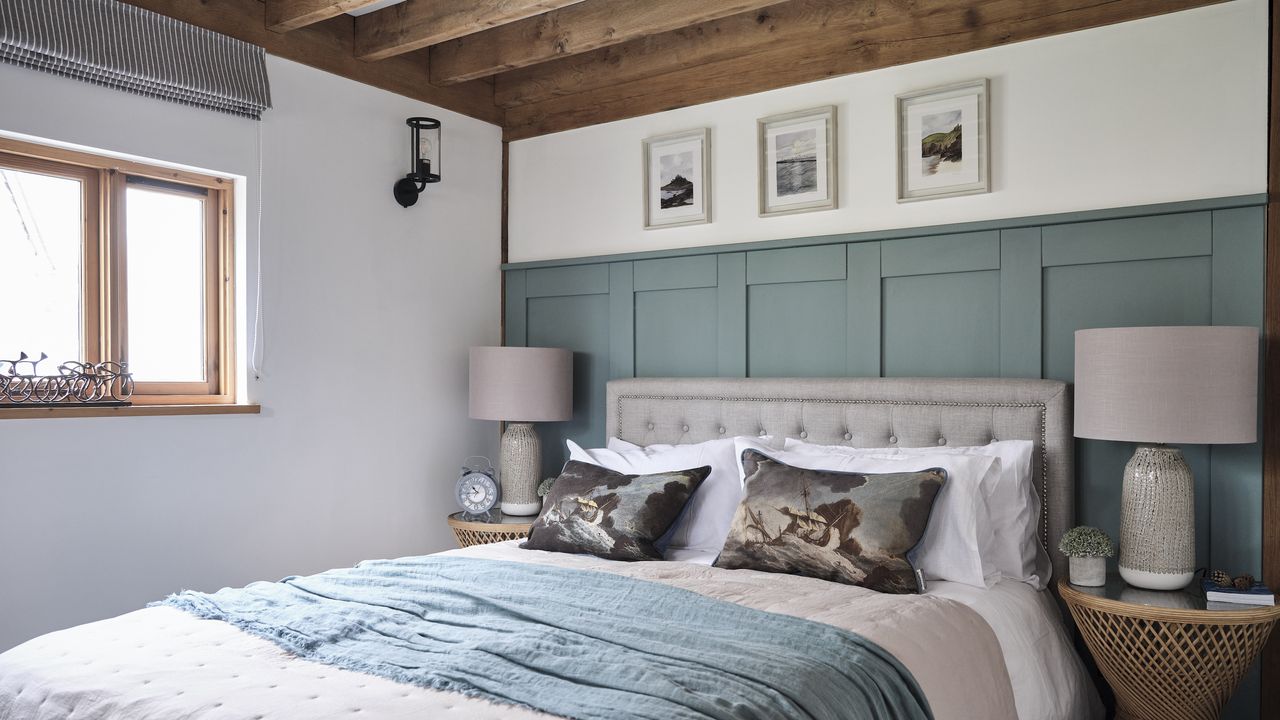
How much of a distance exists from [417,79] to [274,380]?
1492 millimetres

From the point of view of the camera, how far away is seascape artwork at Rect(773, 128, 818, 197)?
3.63 meters

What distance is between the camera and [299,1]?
3393 millimetres

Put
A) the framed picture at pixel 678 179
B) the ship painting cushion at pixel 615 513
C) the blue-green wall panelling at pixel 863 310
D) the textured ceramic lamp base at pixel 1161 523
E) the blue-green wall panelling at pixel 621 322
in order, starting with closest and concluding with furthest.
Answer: the textured ceramic lamp base at pixel 1161 523, the ship painting cushion at pixel 615 513, the blue-green wall panelling at pixel 863 310, the framed picture at pixel 678 179, the blue-green wall panelling at pixel 621 322

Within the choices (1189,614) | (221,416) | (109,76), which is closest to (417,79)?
(109,76)

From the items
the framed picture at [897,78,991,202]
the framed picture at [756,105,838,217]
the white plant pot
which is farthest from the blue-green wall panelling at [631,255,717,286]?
the white plant pot

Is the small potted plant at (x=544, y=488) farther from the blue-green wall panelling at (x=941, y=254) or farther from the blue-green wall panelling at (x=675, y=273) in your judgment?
the blue-green wall panelling at (x=941, y=254)

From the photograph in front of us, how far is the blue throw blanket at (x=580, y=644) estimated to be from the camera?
1.81 meters

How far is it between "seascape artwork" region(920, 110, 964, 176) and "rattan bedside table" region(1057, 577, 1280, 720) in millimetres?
1497

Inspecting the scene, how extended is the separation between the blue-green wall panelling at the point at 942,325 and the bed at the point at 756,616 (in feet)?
0.39

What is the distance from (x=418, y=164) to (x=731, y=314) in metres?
1.49

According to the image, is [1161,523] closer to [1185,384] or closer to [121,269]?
[1185,384]

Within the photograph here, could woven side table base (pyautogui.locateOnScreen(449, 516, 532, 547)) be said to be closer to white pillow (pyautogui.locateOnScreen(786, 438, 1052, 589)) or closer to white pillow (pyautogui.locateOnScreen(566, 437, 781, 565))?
white pillow (pyautogui.locateOnScreen(566, 437, 781, 565))

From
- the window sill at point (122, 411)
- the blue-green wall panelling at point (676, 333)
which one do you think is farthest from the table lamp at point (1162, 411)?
the window sill at point (122, 411)

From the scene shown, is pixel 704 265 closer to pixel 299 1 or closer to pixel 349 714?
pixel 299 1
